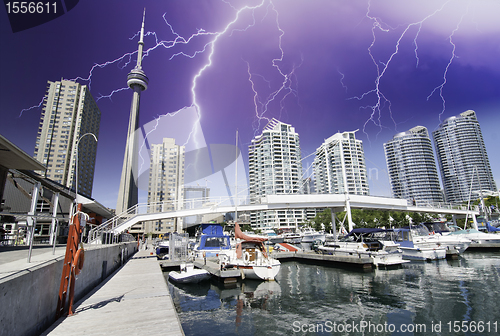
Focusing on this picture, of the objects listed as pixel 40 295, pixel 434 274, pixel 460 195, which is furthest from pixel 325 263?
pixel 460 195

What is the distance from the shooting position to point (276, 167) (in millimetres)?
140375

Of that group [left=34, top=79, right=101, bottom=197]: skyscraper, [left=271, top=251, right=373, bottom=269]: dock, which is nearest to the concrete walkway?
[left=271, top=251, right=373, bottom=269]: dock

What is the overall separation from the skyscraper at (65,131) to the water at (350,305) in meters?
116

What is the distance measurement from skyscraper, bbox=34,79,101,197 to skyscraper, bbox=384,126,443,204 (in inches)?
7129

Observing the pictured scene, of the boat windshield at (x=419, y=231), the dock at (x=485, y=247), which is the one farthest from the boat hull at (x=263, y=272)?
the dock at (x=485, y=247)

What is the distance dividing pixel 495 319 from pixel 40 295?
1566cm

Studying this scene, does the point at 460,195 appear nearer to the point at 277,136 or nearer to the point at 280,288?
the point at 277,136

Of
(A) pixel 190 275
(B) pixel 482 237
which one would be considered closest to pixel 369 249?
(A) pixel 190 275

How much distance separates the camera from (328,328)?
9859mm

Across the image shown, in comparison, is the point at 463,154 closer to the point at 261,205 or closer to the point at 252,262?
the point at 261,205

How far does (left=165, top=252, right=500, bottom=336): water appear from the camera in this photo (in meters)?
9.84

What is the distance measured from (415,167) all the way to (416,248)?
166791 millimetres

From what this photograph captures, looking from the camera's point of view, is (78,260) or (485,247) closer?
(78,260)

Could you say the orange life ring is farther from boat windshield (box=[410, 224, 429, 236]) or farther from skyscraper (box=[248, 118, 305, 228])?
skyscraper (box=[248, 118, 305, 228])
